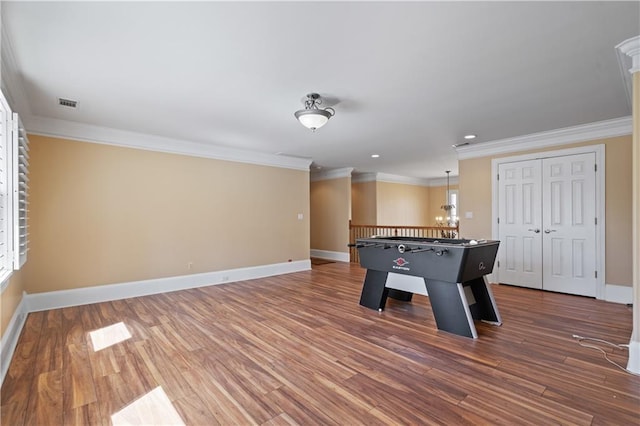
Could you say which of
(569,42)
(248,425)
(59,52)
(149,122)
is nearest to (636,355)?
(569,42)

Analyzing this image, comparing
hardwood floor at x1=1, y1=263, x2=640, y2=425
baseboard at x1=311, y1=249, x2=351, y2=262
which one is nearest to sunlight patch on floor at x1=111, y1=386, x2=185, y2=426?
hardwood floor at x1=1, y1=263, x2=640, y2=425

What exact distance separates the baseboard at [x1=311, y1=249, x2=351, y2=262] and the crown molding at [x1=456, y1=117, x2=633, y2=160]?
3735mm

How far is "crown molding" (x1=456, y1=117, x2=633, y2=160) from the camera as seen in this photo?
4188mm

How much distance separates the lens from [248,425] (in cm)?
175

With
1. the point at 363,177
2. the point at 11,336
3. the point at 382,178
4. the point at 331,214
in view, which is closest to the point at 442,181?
the point at 382,178

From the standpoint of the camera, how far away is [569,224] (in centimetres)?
462

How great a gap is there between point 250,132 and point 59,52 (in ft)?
7.94

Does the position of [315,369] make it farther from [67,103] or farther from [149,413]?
[67,103]

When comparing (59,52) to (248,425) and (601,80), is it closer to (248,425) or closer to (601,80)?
(248,425)

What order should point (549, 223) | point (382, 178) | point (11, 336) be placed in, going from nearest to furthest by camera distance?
1. point (11, 336)
2. point (549, 223)
3. point (382, 178)

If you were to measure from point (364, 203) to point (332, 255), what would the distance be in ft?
6.86

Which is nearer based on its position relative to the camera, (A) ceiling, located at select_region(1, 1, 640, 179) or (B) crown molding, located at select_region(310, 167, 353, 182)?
(A) ceiling, located at select_region(1, 1, 640, 179)

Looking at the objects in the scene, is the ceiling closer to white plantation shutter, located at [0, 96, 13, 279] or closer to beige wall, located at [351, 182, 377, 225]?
white plantation shutter, located at [0, 96, 13, 279]

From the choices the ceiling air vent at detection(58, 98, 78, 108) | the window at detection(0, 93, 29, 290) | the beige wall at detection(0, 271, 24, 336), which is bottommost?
the beige wall at detection(0, 271, 24, 336)
